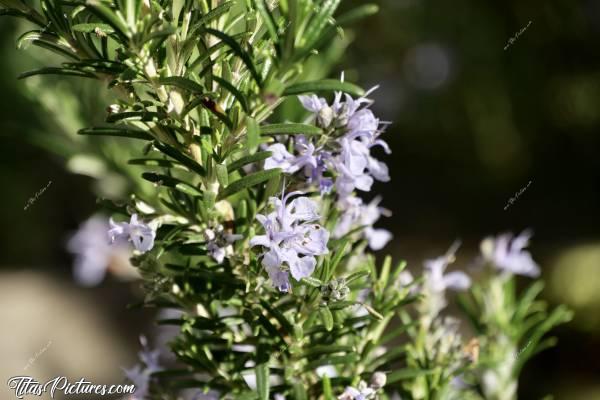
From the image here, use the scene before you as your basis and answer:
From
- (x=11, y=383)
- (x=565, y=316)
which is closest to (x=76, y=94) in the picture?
(x=11, y=383)

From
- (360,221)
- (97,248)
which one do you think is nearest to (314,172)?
(360,221)

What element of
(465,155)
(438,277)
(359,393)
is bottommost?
→ (359,393)

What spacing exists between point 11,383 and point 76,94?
0.58 metres

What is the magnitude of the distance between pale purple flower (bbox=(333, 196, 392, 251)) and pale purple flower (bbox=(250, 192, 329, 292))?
3.1 inches

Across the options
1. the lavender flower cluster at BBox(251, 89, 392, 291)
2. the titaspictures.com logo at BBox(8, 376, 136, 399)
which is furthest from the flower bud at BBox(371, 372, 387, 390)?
the titaspictures.com logo at BBox(8, 376, 136, 399)

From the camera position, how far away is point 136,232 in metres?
0.48

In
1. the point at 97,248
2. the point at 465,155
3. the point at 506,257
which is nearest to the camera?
the point at 506,257

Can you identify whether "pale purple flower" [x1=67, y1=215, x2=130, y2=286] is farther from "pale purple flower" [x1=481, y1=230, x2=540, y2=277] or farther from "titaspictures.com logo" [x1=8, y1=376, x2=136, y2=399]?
"pale purple flower" [x1=481, y1=230, x2=540, y2=277]

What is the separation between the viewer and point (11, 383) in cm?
64

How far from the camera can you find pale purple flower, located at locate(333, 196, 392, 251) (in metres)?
Result: 0.53

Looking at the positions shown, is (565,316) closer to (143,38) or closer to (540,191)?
(143,38)

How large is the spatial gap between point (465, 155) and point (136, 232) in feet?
10.3

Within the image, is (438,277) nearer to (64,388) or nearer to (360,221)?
(360,221)

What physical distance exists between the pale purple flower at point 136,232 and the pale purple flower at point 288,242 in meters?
0.08
